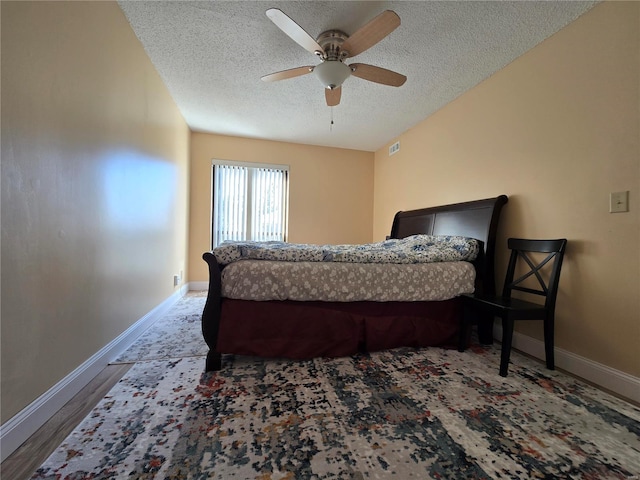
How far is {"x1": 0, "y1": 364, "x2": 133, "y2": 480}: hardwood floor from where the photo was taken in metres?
0.91

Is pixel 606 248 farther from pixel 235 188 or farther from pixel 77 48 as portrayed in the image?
pixel 235 188

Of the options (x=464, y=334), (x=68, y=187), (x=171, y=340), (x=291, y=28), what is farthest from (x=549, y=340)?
(x=68, y=187)

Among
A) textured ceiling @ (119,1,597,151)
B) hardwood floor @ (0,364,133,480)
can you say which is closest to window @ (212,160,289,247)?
textured ceiling @ (119,1,597,151)

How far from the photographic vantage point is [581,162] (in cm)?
171

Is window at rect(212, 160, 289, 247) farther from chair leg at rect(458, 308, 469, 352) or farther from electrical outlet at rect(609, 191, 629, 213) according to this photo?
electrical outlet at rect(609, 191, 629, 213)

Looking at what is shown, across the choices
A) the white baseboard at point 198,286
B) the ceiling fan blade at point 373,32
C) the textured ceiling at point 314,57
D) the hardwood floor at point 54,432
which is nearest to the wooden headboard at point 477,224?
the textured ceiling at point 314,57

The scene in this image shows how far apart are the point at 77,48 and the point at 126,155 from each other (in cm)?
68

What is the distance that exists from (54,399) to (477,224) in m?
3.04

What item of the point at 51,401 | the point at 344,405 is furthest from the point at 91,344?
the point at 344,405

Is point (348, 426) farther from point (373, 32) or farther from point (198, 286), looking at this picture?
point (198, 286)

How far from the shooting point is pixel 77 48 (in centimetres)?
137

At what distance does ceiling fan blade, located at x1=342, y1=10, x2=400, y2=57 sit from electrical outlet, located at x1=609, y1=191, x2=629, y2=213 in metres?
1.67

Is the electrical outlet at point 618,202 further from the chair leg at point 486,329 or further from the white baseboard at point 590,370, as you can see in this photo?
the chair leg at point 486,329

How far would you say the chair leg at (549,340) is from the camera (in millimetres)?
1677
